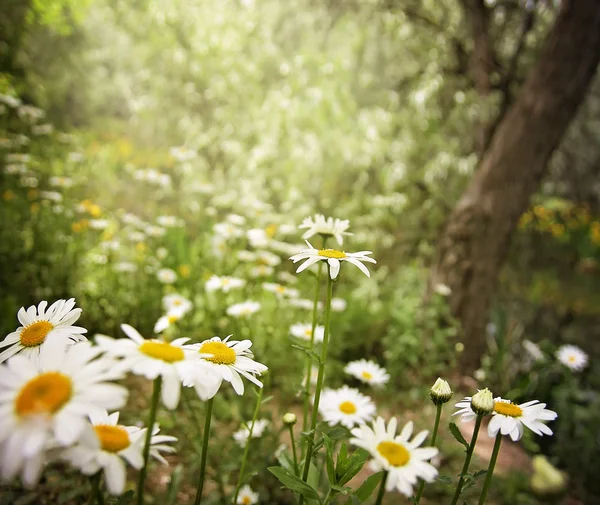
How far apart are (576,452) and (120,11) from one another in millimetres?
5932

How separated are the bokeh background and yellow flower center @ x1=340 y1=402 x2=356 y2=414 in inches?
7.1

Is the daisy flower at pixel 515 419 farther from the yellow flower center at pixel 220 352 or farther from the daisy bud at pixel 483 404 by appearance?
the yellow flower center at pixel 220 352

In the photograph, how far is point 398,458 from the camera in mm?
593

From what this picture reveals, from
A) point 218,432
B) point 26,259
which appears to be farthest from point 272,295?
point 26,259

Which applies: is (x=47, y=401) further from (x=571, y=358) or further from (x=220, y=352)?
(x=571, y=358)

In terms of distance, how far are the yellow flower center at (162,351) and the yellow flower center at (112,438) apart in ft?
0.38

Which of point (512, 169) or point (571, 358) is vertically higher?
point (512, 169)

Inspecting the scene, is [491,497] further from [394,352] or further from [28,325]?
[28,325]

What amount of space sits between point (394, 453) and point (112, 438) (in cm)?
39

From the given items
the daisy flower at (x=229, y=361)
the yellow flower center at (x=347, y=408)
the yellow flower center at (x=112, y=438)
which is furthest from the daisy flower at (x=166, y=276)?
the yellow flower center at (x=112, y=438)

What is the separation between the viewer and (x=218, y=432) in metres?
1.82

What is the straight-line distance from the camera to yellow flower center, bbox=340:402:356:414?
1.15 metres

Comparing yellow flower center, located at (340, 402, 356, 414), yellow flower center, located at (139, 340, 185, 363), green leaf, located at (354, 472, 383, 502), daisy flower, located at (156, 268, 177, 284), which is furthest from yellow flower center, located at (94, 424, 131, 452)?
daisy flower, located at (156, 268, 177, 284)

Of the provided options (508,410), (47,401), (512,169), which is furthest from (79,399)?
(512,169)
